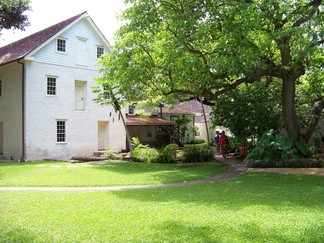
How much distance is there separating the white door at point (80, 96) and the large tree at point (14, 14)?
212 inches

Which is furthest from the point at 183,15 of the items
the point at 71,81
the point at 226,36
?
the point at 71,81

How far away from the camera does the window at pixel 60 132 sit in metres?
23.9

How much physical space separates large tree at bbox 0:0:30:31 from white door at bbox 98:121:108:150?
886 centimetres

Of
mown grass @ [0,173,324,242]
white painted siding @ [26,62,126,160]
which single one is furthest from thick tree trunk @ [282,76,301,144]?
white painted siding @ [26,62,126,160]

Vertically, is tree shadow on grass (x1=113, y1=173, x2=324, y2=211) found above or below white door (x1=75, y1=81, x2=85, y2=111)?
below

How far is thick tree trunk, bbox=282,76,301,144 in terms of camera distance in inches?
630

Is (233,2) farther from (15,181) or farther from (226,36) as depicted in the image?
(15,181)

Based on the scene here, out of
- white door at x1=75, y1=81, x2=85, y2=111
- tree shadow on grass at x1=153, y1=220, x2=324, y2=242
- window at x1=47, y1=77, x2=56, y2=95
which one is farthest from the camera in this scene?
white door at x1=75, y1=81, x2=85, y2=111

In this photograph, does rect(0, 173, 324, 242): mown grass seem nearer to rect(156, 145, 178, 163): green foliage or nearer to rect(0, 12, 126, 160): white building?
rect(156, 145, 178, 163): green foliage

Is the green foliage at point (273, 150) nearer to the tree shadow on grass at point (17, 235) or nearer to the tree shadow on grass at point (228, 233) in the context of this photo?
the tree shadow on grass at point (228, 233)

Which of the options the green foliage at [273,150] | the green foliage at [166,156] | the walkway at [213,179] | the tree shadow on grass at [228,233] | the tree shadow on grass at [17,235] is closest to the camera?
the tree shadow on grass at [228,233]

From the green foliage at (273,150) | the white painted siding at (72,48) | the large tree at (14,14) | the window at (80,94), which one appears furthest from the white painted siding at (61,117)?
the green foliage at (273,150)

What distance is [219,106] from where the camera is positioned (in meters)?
21.3

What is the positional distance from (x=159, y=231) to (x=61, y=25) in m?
21.9
